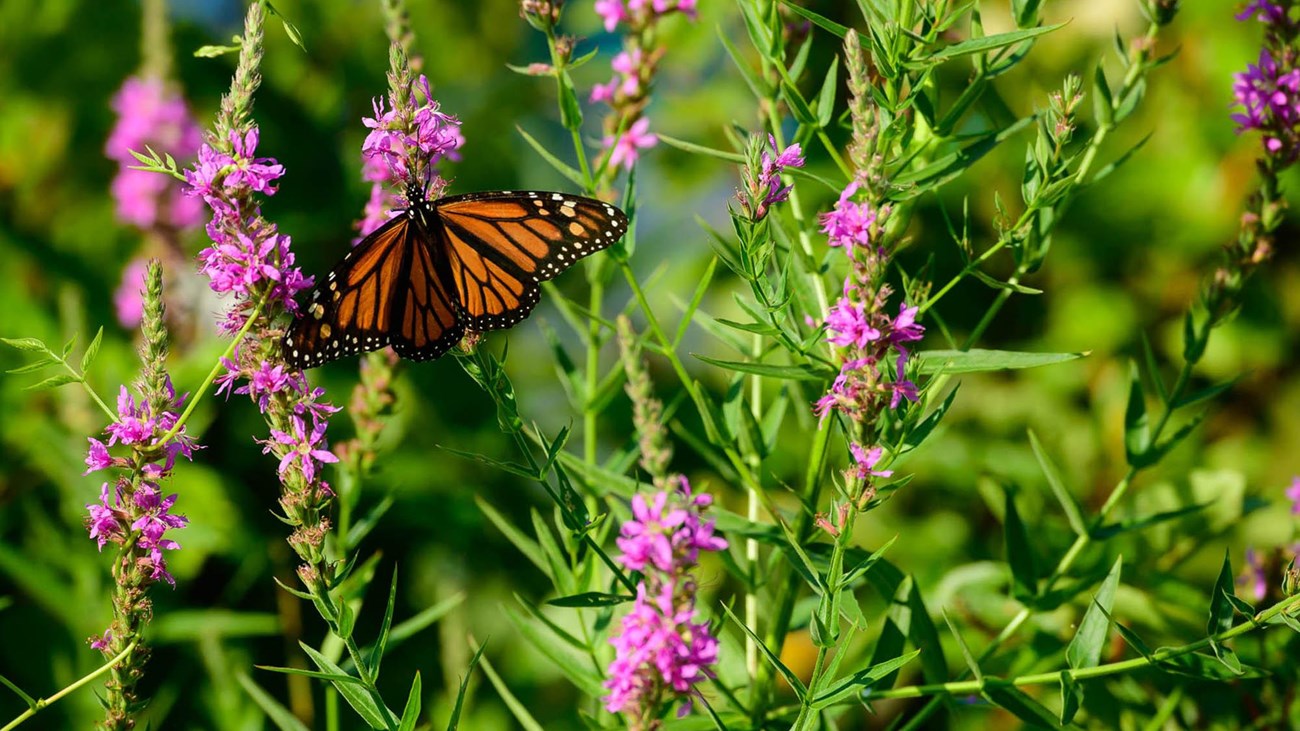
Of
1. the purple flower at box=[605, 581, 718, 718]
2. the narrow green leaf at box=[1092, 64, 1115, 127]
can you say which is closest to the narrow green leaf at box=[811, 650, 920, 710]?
the purple flower at box=[605, 581, 718, 718]

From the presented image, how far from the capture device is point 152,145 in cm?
317

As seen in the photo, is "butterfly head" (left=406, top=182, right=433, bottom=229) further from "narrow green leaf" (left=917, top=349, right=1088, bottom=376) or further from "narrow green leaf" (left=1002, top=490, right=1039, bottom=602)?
"narrow green leaf" (left=1002, top=490, right=1039, bottom=602)

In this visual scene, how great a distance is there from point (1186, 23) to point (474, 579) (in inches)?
110

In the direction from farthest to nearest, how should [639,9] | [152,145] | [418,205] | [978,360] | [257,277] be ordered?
[152,145] < [639,9] < [418,205] < [978,360] < [257,277]

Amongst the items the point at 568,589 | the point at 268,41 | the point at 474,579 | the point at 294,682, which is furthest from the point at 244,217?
the point at 268,41

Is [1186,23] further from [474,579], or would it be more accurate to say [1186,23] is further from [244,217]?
[244,217]

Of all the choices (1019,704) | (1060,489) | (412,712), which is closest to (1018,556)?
(1060,489)

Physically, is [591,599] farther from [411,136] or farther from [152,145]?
[152,145]

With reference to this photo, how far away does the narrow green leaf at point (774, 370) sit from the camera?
1262 mm

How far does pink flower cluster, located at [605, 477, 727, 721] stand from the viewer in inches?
43.8

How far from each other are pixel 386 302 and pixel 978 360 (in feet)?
2.60

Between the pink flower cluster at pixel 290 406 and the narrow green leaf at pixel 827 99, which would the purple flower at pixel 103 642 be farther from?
the narrow green leaf at pixel 827 99

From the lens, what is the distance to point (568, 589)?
151 cm

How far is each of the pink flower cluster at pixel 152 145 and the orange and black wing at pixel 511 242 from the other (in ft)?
5.61
